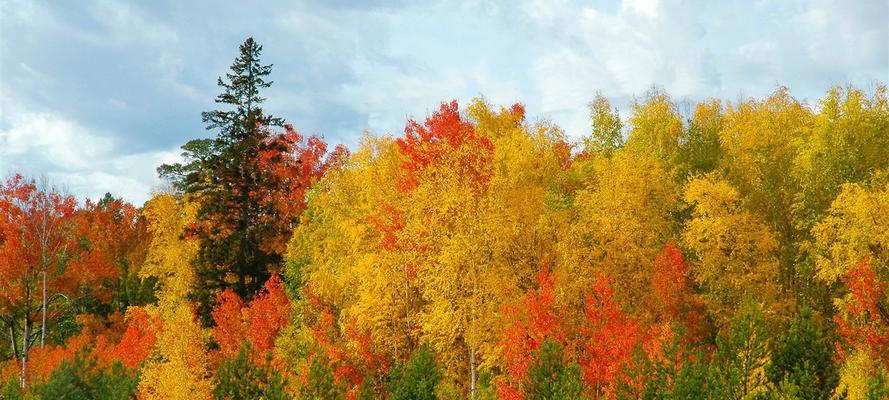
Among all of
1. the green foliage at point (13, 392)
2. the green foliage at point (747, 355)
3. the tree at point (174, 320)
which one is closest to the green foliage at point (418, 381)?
the green foliage at point (747, 355)

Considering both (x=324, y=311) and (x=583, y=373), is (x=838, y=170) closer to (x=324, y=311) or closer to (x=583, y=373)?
(x=583, y=373)

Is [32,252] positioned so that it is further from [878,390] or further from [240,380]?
[878,390]

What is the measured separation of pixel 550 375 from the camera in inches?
1055

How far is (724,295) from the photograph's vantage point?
1364 inches

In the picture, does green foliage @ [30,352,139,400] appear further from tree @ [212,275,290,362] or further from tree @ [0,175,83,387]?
tree @ [0,175,83,387]

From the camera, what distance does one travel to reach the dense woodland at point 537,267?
94.0ft

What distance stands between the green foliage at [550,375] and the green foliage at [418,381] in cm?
401

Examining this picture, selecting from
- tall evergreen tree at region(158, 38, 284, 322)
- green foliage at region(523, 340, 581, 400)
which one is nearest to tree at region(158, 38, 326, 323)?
tall evergreen tree at region(158, 38, 284, 322)

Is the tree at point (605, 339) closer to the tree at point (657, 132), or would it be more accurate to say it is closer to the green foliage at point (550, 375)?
the green foliage at point (550, 375)

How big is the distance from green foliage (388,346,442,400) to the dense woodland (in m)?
0.09

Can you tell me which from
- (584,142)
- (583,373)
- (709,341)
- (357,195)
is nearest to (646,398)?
(583,373)

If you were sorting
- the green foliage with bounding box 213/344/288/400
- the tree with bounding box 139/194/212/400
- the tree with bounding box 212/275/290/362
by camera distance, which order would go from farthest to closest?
the tree with bounding box 212/275/290/362 → the tree with bounding box 139/194/212/400 → the green foliage with bounding box 213/344/288/400

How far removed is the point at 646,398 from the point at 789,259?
1937cm

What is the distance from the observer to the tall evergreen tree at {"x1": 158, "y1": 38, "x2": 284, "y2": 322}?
47469 mm
